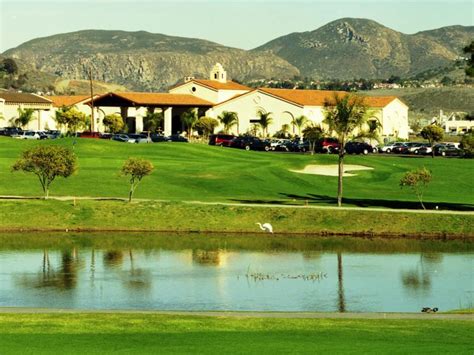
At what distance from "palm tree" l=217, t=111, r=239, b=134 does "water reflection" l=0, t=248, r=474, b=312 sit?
9504 centimetres

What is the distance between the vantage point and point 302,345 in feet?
87.6

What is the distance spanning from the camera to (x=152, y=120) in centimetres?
14962

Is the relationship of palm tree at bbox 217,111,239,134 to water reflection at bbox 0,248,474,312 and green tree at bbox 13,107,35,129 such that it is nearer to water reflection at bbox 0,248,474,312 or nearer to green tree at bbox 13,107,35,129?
green tree at bbox 13,107,35,129

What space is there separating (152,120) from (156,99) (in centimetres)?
425

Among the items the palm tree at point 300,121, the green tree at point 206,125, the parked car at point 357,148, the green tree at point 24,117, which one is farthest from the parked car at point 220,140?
the green tree at point 24,117

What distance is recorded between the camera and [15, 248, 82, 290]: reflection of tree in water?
44391mm

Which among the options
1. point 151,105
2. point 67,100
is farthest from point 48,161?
point 67,100

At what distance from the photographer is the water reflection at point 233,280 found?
3997 centimetres

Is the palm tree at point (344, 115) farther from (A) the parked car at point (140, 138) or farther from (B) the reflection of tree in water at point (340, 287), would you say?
(A) the parked car at point (140, 138)

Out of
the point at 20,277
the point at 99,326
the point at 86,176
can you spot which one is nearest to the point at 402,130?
the point at 86,176

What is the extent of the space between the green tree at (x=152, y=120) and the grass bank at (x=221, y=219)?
83.9 metres

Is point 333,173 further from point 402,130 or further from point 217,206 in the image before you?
point 402,130

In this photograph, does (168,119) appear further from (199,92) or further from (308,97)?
(308,97)

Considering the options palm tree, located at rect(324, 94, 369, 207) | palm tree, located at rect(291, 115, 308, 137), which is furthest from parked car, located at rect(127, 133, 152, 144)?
A: palm tree, located at rect(324, 94, 369, 207)
